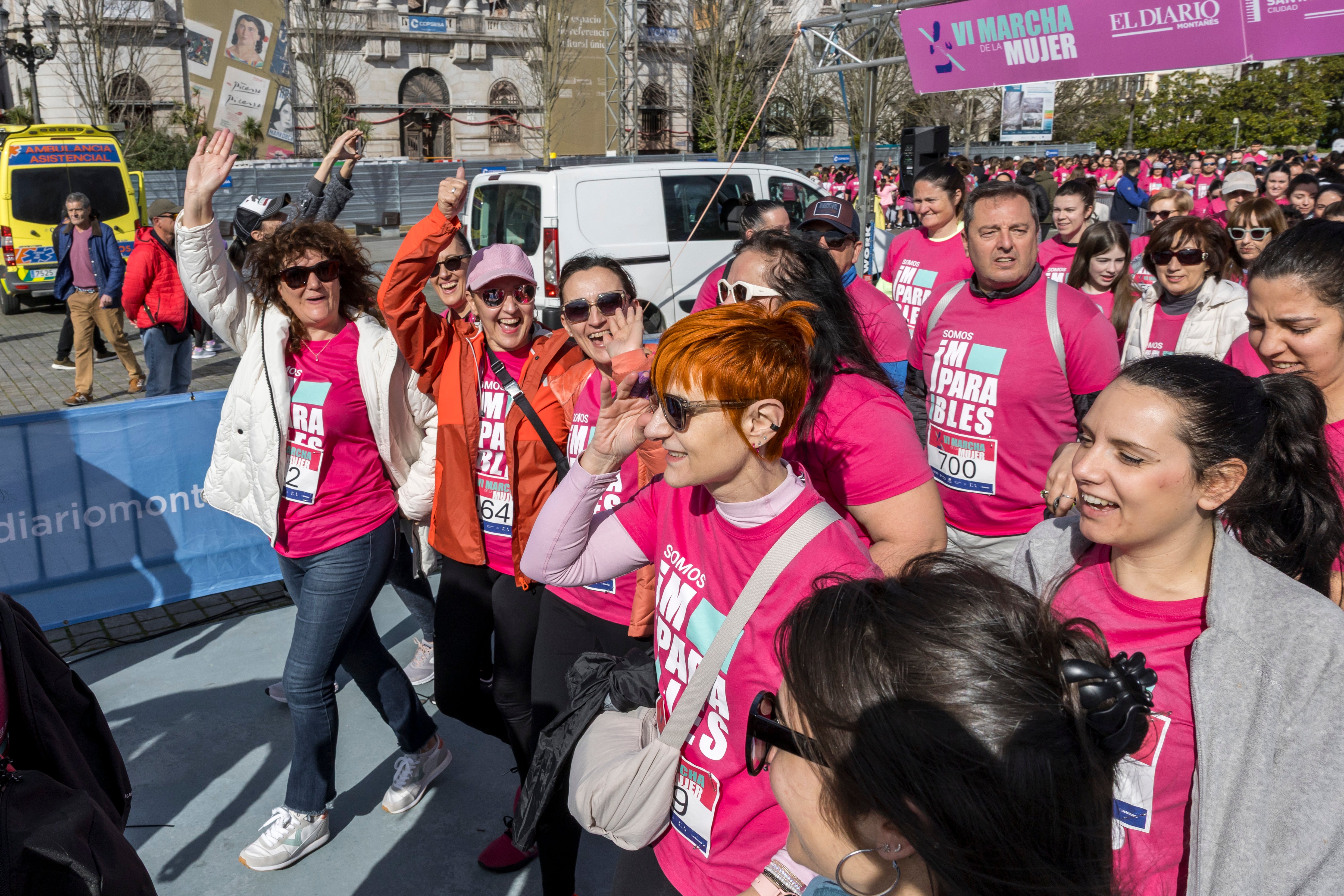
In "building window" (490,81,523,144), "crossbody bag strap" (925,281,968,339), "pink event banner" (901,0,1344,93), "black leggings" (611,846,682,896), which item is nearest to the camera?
"black leggings" (611,846,682,896)

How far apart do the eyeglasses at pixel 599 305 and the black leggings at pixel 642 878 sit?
155 cm

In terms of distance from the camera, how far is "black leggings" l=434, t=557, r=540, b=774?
10.2ft

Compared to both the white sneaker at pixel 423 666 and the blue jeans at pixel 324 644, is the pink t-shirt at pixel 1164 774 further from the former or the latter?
the white sneaker at pixel 423 666

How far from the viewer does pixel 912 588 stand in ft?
4.15

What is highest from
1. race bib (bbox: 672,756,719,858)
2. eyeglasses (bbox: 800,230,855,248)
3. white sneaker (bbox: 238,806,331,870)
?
eyeglasses (bbox: 800,230,855,248)

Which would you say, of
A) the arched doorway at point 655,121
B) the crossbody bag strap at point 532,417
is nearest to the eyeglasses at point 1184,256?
the crossbody bag strap at point 532,417

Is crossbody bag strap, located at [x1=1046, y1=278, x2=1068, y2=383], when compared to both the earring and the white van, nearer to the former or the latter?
the earring

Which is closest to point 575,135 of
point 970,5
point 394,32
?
point 394,32

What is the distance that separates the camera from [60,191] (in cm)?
1495

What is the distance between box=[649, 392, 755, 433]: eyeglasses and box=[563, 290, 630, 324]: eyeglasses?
3.59ft

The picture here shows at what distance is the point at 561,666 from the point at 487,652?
66cm

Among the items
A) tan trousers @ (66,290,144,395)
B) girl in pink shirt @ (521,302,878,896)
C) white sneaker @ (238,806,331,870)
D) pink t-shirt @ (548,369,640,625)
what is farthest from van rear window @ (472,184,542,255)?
girl in pink shirt @ (521,302,878,896)

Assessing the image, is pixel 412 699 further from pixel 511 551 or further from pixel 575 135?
pixel 575 135

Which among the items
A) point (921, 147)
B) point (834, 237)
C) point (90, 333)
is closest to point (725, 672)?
point (834, 237)
